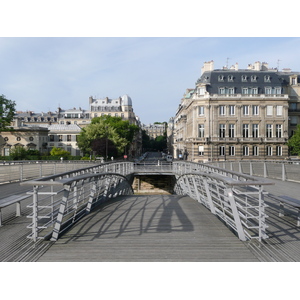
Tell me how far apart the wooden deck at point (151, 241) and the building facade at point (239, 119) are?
45164mm

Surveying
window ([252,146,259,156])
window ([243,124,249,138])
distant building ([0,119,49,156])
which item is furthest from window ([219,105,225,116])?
distant building ([0,119,49,156])

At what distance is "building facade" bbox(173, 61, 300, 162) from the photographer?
53.2 meters

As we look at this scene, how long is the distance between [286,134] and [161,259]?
176 ft

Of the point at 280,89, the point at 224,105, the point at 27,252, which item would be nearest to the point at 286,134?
the point at 280,89

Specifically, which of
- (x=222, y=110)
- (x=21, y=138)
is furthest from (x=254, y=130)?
(x=21, y=138)

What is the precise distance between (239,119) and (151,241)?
5007 centimetres

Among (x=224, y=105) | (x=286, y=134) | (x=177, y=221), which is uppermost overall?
(x=224, y=105)

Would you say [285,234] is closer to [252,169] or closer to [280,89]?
[252,169]

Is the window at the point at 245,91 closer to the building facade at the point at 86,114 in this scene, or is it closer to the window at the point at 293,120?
the window at the point at 293,120

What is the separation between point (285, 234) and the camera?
22.0 feet

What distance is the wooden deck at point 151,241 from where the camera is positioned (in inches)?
213

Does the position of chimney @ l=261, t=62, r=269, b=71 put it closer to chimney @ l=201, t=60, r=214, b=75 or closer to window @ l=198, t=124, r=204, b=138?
chimney @ l=201, t=60, r=214, b=75

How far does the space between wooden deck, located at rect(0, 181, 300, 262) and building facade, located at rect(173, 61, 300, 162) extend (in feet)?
148

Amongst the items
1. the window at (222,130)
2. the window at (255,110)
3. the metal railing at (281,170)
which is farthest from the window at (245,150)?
the metal railing at (281,170)
